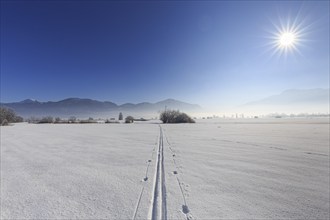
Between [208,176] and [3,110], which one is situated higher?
[3,110]

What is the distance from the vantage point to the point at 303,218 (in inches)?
106

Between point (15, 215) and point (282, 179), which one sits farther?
point (282, 179)

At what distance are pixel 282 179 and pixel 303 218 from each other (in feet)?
5.21

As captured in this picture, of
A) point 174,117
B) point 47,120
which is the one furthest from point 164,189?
point 47,120

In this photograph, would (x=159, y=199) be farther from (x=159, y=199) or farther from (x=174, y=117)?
(x=174, y=117)

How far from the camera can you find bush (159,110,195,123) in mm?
44147

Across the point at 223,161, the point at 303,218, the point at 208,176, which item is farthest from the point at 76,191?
the point at 223,161

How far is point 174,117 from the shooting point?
1778 inches

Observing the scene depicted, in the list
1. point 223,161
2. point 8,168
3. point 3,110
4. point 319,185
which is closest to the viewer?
point 319,185

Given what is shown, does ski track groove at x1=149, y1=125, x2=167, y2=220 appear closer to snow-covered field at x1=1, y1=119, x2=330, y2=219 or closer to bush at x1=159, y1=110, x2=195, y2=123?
snow-covered field at x1=1, y1=119, x2=330, y2=219

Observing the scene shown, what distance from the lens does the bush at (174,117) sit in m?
44.1

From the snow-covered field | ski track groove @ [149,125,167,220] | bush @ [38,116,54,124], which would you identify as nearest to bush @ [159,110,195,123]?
bush @ [38,116,54,124]

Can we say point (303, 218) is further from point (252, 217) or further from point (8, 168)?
point (8, 168)

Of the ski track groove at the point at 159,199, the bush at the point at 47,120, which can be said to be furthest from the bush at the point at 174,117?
the ski track groove at the point at 159,199
